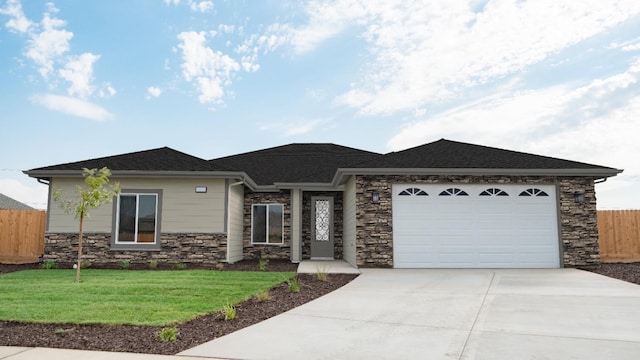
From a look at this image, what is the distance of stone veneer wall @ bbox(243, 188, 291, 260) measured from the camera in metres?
16.1

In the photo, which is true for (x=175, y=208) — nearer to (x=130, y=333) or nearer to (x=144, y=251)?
(x=144, y=251)

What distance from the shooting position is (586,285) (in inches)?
362

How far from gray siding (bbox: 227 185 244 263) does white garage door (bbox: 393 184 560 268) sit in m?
5.10

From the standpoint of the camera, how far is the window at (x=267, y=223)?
53.2 feet

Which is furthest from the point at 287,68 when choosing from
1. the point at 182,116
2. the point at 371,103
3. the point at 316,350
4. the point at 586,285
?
the point at 316,350

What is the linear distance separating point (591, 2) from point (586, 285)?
22.6ft

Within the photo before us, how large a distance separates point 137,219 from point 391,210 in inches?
299

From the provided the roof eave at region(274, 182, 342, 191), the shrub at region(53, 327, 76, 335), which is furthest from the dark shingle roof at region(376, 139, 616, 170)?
the shrub at region(53, 327, 76, 335)

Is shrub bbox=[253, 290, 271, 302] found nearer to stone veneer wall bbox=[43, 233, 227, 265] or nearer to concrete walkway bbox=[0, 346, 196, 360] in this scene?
concrete walkway bbox=[0, 346, 196, 360]

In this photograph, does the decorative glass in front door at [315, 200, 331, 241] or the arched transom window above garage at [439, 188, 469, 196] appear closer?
the arched transom window above garage at [439, 188, 469, 196]

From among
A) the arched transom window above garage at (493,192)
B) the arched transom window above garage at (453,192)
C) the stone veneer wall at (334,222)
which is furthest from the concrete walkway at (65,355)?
the stone veneer wall at (334,222)

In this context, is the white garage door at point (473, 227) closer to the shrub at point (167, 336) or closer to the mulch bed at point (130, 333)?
the mulch bed at point (130, 333)

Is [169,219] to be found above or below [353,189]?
below

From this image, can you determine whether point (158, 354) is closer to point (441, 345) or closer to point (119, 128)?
point (441, 345)
